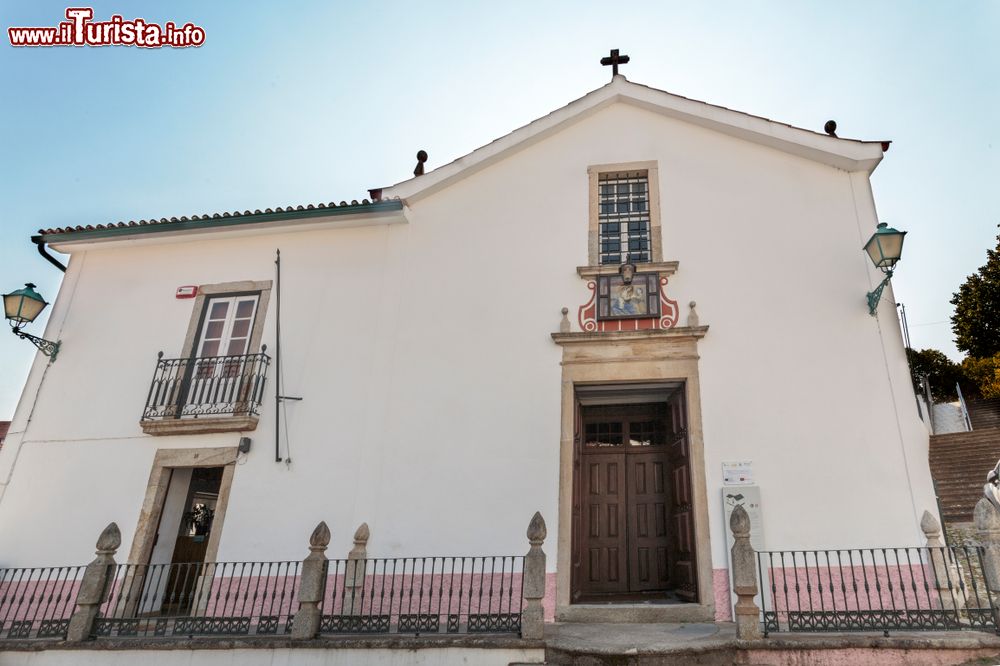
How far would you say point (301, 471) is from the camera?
7953 millimetres

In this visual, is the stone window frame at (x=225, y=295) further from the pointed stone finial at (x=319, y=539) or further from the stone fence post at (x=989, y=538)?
the stone fence post at (x=989, y=538)

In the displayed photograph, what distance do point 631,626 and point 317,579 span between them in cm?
317

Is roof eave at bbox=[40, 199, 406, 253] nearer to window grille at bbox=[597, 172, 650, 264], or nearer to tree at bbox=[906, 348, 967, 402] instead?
window grille at bbox=[597, 172, 650, 264]

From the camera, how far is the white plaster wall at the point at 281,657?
216 inches

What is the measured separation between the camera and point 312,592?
6.10 meters

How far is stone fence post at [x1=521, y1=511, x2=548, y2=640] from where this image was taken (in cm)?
554

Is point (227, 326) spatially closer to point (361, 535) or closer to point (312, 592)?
point (361, 535)

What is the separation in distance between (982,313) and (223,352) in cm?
2079

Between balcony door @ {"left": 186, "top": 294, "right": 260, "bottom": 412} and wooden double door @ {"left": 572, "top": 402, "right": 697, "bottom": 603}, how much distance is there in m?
4.75

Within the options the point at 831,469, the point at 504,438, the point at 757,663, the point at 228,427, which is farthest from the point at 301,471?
the point at 831,469

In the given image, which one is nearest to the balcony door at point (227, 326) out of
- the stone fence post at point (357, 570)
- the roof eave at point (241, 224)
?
the roof eave at point (241, 224)

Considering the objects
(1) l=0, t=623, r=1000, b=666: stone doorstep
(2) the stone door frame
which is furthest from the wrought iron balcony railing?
(2) the stone door frame

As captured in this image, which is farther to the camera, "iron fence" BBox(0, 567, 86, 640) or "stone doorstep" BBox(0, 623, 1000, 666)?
"iron fence" BBox(0, 567, 86, 640)

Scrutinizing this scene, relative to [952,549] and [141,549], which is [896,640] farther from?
[141,549]
